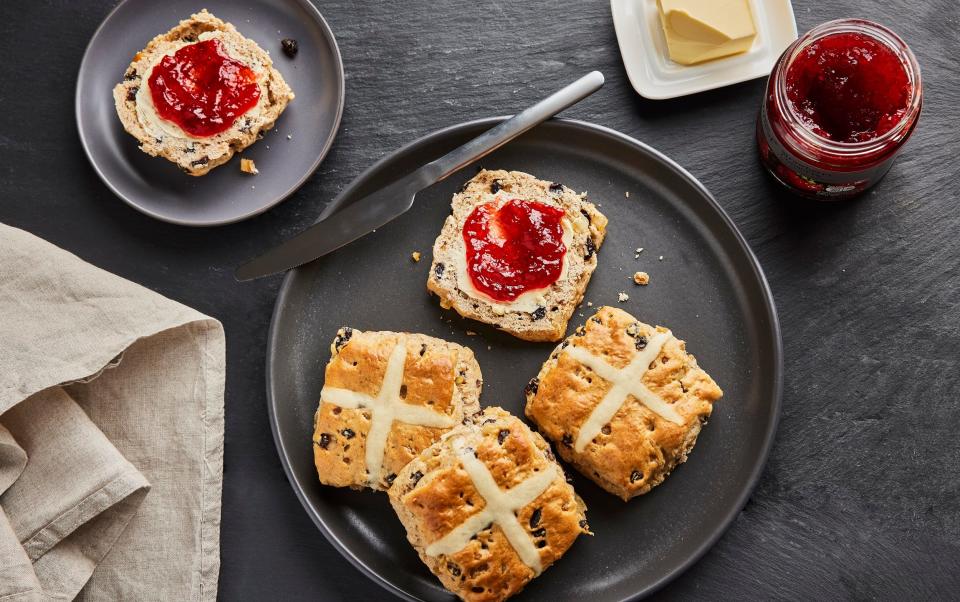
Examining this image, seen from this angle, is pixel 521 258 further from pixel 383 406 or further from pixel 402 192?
pixel 383 406

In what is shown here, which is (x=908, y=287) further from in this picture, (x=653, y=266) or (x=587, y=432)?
(x=587, y=432)

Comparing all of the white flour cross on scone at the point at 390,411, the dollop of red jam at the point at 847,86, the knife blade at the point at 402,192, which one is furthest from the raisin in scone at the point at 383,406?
the dollop of red jam at the point at 847,86

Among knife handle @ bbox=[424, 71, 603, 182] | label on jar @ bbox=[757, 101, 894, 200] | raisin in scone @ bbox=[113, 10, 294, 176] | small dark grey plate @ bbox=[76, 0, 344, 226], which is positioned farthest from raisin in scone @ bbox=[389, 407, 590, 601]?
raisin in scone @ bbox=[113, 10, 294, 176]

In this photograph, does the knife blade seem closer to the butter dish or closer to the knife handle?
the knife handle

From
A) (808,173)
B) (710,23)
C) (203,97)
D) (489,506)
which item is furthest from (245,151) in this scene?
(808,173)

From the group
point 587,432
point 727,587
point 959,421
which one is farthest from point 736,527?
point 959,421

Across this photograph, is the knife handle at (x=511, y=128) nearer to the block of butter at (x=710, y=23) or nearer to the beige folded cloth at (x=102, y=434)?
the block of butter at (x=710, y=23)

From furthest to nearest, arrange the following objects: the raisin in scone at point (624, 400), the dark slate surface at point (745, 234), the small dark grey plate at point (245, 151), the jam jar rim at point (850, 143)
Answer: the small dark grey plate at point (245, 151) < the dark slate surface at point (745, 234) < the raisin in scone at point (624, 400) < the jam jar rim at point (850, 143)
